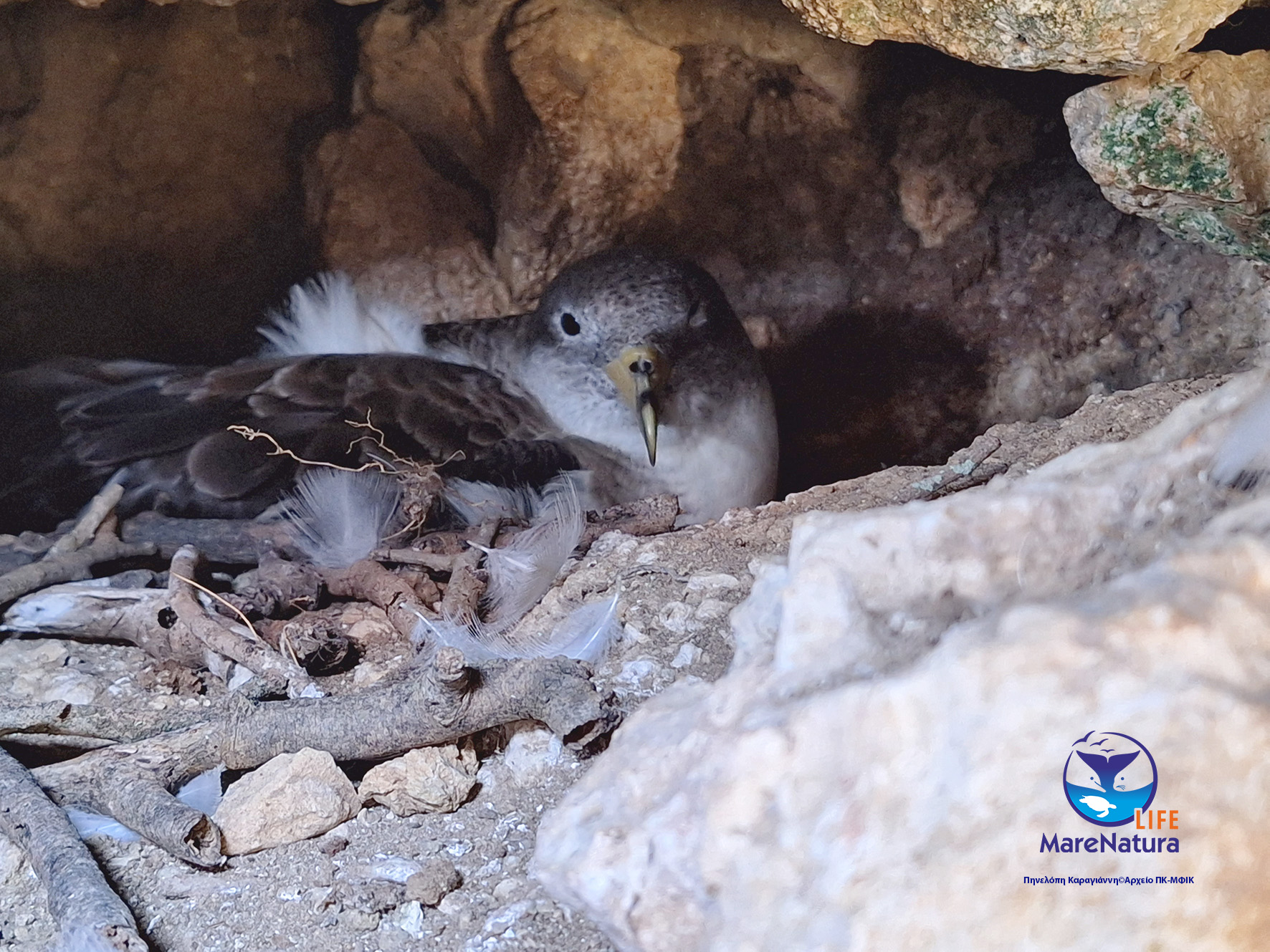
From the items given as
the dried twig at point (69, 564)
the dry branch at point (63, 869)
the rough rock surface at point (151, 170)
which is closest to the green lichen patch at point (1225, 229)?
the dry branch at point (63, 869)

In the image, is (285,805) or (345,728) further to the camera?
(345,728)

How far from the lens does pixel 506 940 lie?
4.04ft

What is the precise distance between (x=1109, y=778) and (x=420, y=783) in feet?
3.40

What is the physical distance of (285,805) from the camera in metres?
1.49

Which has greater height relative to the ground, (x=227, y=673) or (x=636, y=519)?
(x=636, y=519)

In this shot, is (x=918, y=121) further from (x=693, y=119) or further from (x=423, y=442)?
(x=423, y=442)

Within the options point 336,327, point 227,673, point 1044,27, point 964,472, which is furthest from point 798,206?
point 227,673

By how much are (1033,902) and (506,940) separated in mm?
670

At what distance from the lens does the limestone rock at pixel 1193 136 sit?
1937 mm

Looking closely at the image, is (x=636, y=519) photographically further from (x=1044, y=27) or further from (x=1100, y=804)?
(x=1100, y=804)

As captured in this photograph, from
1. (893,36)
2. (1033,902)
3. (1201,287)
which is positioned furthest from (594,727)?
(1201,287)

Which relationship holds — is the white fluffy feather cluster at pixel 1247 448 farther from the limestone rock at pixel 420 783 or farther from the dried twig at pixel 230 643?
the dried twig at pixel 230 643

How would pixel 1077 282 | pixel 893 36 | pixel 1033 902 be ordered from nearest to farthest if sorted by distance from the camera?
1. pixel 1033 902
2. pixel 893 36
3. pixel 1077 282

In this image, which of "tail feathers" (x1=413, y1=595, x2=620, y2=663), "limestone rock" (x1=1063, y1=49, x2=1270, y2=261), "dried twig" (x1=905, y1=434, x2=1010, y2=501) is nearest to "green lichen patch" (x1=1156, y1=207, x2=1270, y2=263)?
"limestone rock" (x1=1063, y1=49, x2=1270, y2=261)
